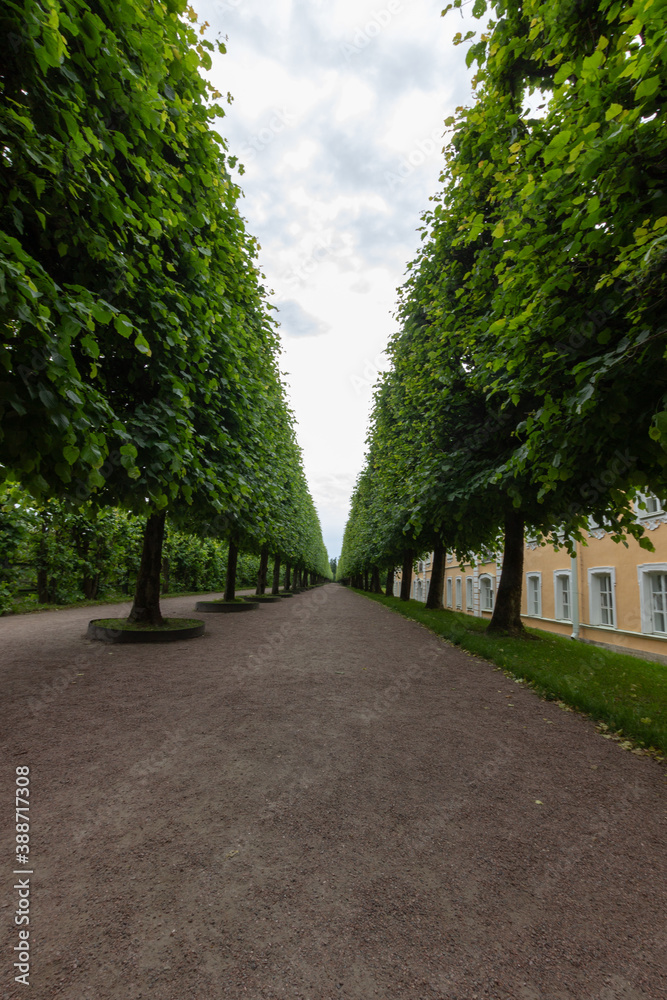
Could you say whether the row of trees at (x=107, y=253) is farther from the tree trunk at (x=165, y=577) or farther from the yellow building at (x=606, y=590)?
the tree trunk at (x=165, y=577)

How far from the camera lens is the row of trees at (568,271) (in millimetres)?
3900

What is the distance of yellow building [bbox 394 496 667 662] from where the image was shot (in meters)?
14.4

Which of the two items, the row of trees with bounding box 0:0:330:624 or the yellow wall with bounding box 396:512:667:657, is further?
the yellow wall with bounding box 396:512:667:657

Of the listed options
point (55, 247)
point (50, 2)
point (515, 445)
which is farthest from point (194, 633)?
point (50, 2)

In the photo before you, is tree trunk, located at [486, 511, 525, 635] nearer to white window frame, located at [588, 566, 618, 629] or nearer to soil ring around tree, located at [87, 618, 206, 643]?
soil ring around tree, located at [87, 618, 206, 643]

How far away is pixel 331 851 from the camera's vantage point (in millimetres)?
2473

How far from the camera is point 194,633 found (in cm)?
923

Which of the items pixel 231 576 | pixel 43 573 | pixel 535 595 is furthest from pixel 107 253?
pixel 535 595

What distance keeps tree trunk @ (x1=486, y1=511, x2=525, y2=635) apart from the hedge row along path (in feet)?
17.1

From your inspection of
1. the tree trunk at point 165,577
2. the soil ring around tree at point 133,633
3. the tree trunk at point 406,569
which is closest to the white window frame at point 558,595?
the tree trunk at point 406,569

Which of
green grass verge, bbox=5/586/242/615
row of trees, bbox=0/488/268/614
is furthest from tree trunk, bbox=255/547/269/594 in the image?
green grass verge, bbox=5/586/242/615

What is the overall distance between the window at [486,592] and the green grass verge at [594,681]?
64.3 feet

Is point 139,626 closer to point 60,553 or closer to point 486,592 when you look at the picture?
point 60,553

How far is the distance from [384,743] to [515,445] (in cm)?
744
